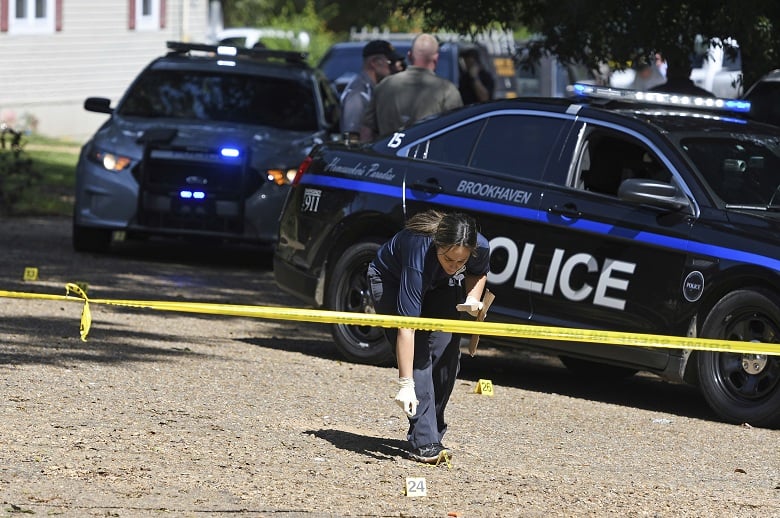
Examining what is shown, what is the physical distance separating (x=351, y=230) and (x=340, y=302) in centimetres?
45

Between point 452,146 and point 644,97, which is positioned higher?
point 644,97

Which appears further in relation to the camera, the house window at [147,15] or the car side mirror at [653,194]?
the house window at [147,15]

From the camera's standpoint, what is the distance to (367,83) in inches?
533

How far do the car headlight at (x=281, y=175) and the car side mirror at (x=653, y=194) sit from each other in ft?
17.5

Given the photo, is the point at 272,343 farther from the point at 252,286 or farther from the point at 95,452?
the point at 95,452

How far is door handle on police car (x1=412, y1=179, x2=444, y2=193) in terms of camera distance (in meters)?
9.59

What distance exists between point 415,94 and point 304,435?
16.7 ft

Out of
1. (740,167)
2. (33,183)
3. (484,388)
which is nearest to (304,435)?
(484,388)

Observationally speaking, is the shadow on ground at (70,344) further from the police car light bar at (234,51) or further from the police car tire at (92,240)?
the police car light bar at (234,51)

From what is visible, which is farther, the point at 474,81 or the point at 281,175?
the point at 474,81

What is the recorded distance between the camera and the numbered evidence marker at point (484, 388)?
29.9 ft

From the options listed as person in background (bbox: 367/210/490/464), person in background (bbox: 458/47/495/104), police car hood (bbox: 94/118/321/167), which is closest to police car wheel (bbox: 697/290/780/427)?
person in background (bbox: 367/210/490/464)

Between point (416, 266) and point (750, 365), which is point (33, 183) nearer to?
point (750, 365)

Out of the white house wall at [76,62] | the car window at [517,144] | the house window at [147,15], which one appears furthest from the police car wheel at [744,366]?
the house window at [147,15]
